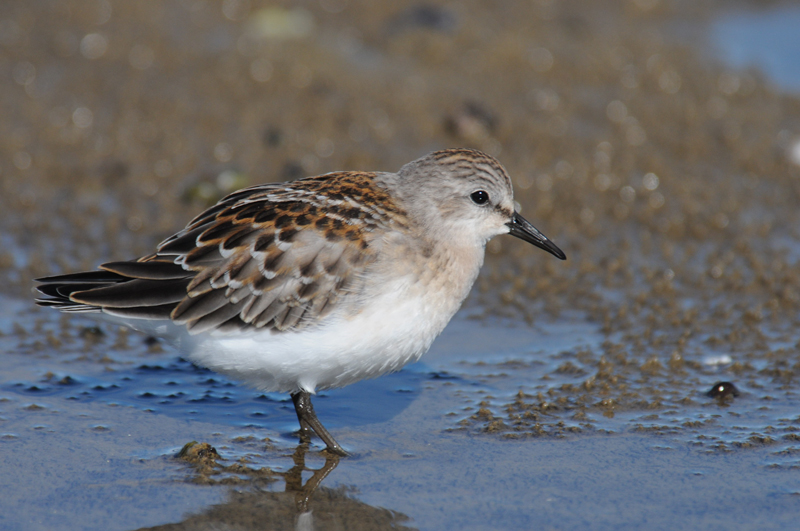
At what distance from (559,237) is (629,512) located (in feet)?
12.5

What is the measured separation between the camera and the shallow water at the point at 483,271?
5.18m

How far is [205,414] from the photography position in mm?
6043

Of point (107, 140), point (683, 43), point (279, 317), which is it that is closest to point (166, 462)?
point (279, 317)

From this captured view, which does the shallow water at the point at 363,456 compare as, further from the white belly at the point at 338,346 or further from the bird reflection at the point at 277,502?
the white belly at the point at 338,346

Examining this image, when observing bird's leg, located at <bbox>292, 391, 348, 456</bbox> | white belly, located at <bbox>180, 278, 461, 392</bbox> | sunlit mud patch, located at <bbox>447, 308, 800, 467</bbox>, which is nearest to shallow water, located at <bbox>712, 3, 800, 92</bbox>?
sunlit mud patch, located at <bbox>447, 308, 800, 467</bbox>

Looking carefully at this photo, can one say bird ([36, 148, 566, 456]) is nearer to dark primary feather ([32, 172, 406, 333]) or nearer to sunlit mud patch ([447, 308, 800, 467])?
dark primary feather ([32, 172, 406, 333])

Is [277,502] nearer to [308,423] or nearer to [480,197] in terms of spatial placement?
[308,423]

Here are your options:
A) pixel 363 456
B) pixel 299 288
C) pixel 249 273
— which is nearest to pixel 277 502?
pixel 363 456

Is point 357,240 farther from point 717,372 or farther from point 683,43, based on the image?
point 683,43

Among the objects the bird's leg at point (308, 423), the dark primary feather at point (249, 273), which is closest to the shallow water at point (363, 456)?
the bird's leg at point (308, 423)

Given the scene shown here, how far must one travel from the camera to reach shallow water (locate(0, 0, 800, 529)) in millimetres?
5176

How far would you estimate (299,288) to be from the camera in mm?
5348

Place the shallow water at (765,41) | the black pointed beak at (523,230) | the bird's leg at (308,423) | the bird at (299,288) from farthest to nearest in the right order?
the shallow water at (765,41) < the black pointed beak at (523,230) < the bird's leg at (308,423) < the bird at (299,288)

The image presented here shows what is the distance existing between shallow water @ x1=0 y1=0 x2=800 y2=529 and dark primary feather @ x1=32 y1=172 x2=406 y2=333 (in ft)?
2.81
